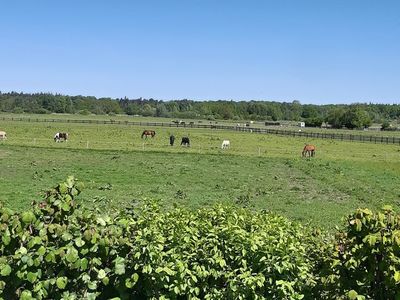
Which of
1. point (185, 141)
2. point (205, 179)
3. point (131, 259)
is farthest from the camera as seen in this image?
point (185, 141)

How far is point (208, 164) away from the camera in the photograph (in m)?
35.2

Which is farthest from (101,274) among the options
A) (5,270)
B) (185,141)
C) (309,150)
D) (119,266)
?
(185,141)

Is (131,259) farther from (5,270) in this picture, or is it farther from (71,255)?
(5,270)

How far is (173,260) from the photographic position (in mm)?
4969

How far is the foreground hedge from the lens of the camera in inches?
184

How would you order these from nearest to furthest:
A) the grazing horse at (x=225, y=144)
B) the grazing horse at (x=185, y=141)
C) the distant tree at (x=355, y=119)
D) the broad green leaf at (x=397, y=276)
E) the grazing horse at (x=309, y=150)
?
the broad green leaf at (x=397, y=276) < the grazing horse at (x=309, y=150) < the grazing horse at (x=185, y=141) < the grazing horse at (x=225, y=144) < the distant tree at (x=355, y=119)

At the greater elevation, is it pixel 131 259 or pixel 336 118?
pixel 336 118

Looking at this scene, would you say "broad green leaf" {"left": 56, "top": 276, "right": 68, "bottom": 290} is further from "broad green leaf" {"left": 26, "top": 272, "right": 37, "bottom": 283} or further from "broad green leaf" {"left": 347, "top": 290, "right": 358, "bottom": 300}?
"broad green leaf" {"left": 347, "top": 290, "right": 358, "bottom": 300}

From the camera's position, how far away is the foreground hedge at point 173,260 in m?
4.68

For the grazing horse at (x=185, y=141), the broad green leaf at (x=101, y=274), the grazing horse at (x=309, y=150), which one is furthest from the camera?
the grazing horse at (x=185, y=141)

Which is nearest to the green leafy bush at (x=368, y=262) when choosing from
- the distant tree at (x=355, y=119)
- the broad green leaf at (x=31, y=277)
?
the broad green leaf at (x=31, y=277)

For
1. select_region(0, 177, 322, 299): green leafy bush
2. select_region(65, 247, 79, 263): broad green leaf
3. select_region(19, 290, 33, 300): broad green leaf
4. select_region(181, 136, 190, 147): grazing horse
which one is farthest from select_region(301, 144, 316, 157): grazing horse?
select_region(19, 290, 33, 300): broad green leaf

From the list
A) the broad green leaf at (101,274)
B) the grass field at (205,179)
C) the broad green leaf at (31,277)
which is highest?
the broad green leaf at (31,277)

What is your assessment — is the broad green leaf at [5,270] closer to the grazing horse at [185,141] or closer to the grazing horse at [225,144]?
the grazing horse at [185,141]
